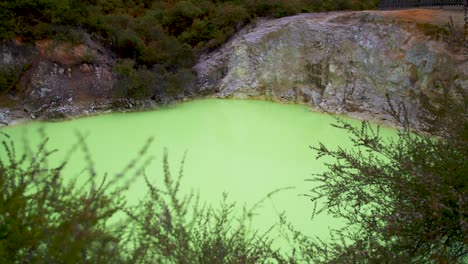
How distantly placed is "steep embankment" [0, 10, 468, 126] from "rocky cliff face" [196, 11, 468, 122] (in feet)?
0.09

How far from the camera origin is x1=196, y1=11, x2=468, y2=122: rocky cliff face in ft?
36.7

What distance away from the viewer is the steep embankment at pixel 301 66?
1133 centimetres

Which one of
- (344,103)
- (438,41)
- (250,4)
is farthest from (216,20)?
(438,41)

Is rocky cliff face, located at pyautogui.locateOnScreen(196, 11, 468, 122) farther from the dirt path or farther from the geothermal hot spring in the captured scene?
the geothermal hot spring

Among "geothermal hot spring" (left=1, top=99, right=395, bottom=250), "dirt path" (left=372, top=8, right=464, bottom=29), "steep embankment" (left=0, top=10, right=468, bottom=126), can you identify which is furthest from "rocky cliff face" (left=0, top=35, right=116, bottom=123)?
"dirt path" (left=372, top=8, right=464, bottom=29)

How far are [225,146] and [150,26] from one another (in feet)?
22.1

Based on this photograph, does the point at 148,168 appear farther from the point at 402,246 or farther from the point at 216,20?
the point at 216,20

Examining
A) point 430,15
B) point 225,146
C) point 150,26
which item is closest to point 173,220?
point 225,146

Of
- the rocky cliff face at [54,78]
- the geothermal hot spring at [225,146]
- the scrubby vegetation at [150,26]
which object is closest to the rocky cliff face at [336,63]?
the scrubby vegetation at [150,26]

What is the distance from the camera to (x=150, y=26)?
14.8m

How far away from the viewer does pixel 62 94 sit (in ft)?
41.5

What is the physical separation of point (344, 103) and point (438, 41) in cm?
270

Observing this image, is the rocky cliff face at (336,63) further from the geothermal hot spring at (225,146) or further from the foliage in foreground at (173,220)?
the foliage in foreground at (173,220)

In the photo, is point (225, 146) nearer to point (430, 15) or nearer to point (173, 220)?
point (173, 220)
